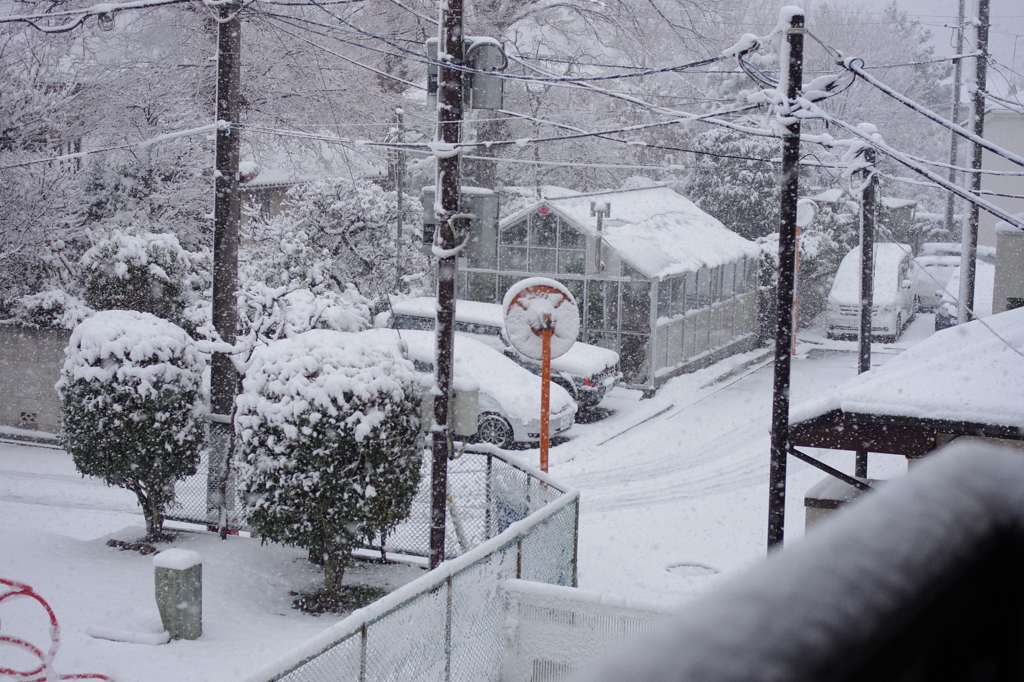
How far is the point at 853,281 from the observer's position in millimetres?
29047

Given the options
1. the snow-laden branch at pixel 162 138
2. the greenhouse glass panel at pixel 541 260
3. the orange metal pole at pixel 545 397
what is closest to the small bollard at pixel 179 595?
the orange metal pole at pixel 545 397

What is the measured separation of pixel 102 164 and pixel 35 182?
4.88 feet

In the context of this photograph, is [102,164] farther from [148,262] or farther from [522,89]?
[522,89]

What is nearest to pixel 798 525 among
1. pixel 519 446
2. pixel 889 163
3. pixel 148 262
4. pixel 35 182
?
pixel 519 446

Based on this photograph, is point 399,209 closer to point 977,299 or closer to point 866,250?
point 866,250

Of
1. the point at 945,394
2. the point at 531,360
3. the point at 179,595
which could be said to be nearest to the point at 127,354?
the point at 179,595

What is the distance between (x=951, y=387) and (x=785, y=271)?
1.49 m

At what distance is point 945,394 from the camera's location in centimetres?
739

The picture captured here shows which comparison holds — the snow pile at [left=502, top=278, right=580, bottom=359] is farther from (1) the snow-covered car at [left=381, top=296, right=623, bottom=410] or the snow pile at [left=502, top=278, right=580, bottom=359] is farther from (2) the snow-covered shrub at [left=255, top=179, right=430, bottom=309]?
(2) the snow-covered shrub at [left=255, top=179, right=430, bottom=309]

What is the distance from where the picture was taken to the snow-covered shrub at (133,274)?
16062 millimetres

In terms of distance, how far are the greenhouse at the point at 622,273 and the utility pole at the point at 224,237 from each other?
9.05 m

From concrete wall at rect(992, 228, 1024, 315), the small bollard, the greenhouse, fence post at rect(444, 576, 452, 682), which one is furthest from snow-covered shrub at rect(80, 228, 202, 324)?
concrete wall at rect(992, 228, 1024, 315)

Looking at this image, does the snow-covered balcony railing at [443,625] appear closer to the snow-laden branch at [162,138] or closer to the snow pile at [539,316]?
the snow pile at [539,316]

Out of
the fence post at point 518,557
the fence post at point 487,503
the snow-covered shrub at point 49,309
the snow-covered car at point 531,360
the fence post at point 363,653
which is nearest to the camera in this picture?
the fence post at point 363,653
